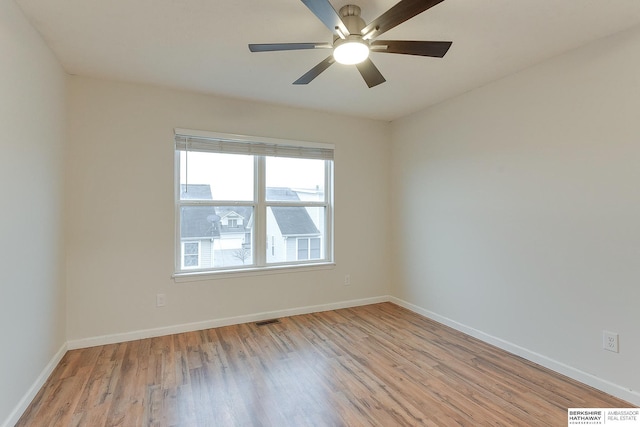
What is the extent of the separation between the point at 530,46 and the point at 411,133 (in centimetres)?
167

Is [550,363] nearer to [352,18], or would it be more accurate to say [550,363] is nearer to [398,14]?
[398,14]

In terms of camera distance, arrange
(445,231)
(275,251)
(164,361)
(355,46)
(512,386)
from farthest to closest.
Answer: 1. (275,251)
2. (445,231)
3. (164,361)
4. (512,386)
5. (355,46)

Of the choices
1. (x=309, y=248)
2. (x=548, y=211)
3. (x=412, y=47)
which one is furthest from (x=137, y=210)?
(x=548, y=211)

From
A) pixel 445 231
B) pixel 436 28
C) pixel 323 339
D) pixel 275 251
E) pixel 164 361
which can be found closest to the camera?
pixel 436 28

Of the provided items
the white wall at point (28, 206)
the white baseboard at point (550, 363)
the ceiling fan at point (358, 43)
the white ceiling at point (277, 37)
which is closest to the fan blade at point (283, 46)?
the ceiling fan at point (358, 43)

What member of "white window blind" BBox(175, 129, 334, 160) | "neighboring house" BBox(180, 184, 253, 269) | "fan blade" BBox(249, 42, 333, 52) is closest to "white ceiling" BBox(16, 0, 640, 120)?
"fan blade" BBox(249, 42, 333, 52)

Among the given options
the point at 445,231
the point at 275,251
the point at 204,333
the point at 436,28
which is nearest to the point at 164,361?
the point at 204,333

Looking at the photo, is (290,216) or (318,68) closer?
(318,68)

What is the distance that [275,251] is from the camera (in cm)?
370

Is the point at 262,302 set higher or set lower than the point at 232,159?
lower

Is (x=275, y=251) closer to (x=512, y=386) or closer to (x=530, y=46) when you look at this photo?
(x=512, y=386)

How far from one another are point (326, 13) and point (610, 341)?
2.78 metres

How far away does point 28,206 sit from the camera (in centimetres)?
201

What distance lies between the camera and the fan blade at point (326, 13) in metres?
1.42
